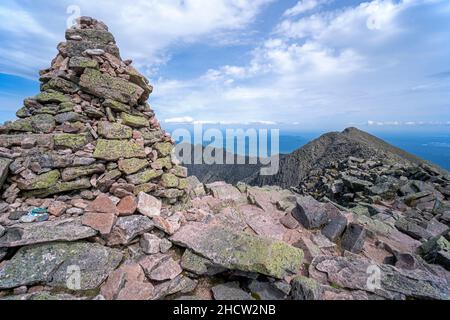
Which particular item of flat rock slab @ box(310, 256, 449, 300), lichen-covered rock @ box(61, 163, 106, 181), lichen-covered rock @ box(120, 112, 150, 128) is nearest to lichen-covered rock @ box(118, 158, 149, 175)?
lichen-covered rock @ box(61, 163, 106, 181)

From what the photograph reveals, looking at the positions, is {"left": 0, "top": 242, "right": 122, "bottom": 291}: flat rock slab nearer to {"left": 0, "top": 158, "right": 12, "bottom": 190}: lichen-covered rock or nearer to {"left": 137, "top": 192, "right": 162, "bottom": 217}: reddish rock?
{"left": 137, "top": 192, "right": 162, "bottom": 217}: reddish rock

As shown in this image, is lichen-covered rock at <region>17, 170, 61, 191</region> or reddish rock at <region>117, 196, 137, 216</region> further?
reddish rock at <region>117, 196, 137, 216</region>

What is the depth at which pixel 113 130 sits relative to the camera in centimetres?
828

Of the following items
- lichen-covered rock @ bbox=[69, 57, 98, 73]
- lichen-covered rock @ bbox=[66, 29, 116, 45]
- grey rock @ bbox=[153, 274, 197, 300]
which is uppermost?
lichen-covered rock @ bbox=[66, 29, 116, 45]

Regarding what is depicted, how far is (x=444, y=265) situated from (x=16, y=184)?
15185mm

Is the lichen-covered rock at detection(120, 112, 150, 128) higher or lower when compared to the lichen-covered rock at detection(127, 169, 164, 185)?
higher

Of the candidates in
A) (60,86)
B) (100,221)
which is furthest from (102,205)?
(60,86)

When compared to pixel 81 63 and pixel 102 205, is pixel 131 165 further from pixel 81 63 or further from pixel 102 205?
pixel 81 63

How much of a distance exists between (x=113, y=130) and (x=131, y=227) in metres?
3.71

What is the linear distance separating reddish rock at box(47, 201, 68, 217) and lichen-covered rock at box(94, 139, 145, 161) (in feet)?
5.84

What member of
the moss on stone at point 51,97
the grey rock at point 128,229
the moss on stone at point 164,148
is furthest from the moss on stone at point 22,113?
the grey rock at point 128,229

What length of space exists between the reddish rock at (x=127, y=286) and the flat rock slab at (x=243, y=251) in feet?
4.43

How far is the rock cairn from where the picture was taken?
7184mm
